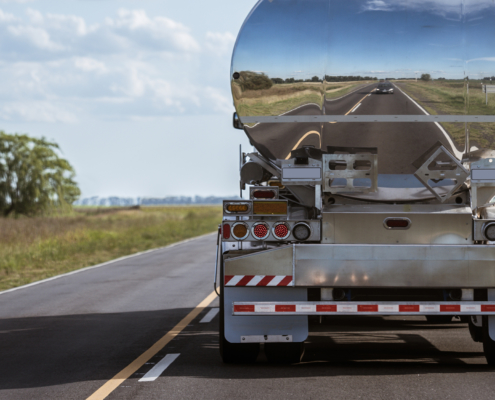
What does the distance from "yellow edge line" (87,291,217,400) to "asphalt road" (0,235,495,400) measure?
8 cm

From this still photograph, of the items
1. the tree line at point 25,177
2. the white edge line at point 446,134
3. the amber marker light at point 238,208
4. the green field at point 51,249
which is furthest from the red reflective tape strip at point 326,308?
the tree line at point 25,177

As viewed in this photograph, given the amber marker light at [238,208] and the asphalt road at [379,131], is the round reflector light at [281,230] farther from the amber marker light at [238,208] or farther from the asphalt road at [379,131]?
the asphalt road at [379,131]

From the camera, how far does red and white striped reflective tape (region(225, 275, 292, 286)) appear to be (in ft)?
22.9

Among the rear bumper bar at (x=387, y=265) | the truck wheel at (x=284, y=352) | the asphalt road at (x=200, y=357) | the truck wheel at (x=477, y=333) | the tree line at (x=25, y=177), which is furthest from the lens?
the tree line at (x=25, y=177)

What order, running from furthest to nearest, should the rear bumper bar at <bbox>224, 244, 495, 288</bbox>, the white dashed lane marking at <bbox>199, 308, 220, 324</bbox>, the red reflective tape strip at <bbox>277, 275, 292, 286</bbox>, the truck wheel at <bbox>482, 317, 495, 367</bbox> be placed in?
the white dashed lane marking at <bbox>199, 308, 220, 324</bbox>
the truck wheel at <bbox>482, 317, 495, 367</bbox>
the red reflective tape strip at <bbox>277, 275, 292, 286</bbox>
the rear bumper bar at <bbox>224, 244, 495, 288</bbox>

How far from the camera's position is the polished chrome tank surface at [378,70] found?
22.9 ft

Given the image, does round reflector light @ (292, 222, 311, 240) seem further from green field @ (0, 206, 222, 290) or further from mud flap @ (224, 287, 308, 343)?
green field @ (0, 206, 222, 290)

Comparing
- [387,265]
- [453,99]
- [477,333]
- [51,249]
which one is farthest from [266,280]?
[51,249]

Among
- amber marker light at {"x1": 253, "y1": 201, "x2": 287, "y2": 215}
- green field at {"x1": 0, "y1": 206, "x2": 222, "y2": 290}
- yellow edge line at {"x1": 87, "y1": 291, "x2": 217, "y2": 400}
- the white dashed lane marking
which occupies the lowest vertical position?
green field at {"x1": 0, "y1": 206, "x2": 222, "y2": 290}

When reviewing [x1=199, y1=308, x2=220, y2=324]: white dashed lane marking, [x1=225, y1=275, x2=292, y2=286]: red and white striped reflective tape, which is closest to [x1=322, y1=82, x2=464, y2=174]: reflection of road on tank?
[x1=225, y1=275, x2=292, y2=286]: red and white striped reflective tape

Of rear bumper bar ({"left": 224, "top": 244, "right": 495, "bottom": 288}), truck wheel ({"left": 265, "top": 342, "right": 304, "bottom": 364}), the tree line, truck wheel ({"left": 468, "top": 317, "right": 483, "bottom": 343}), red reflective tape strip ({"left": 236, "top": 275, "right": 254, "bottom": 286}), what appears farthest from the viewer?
the tree line

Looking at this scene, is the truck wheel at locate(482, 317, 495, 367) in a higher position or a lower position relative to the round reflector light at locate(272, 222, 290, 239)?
lower

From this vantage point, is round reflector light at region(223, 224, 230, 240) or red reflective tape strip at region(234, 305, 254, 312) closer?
red reflective tape strip at region(234, 305, 254, 312)

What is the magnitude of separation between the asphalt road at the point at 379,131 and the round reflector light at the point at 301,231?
2.54 ft
